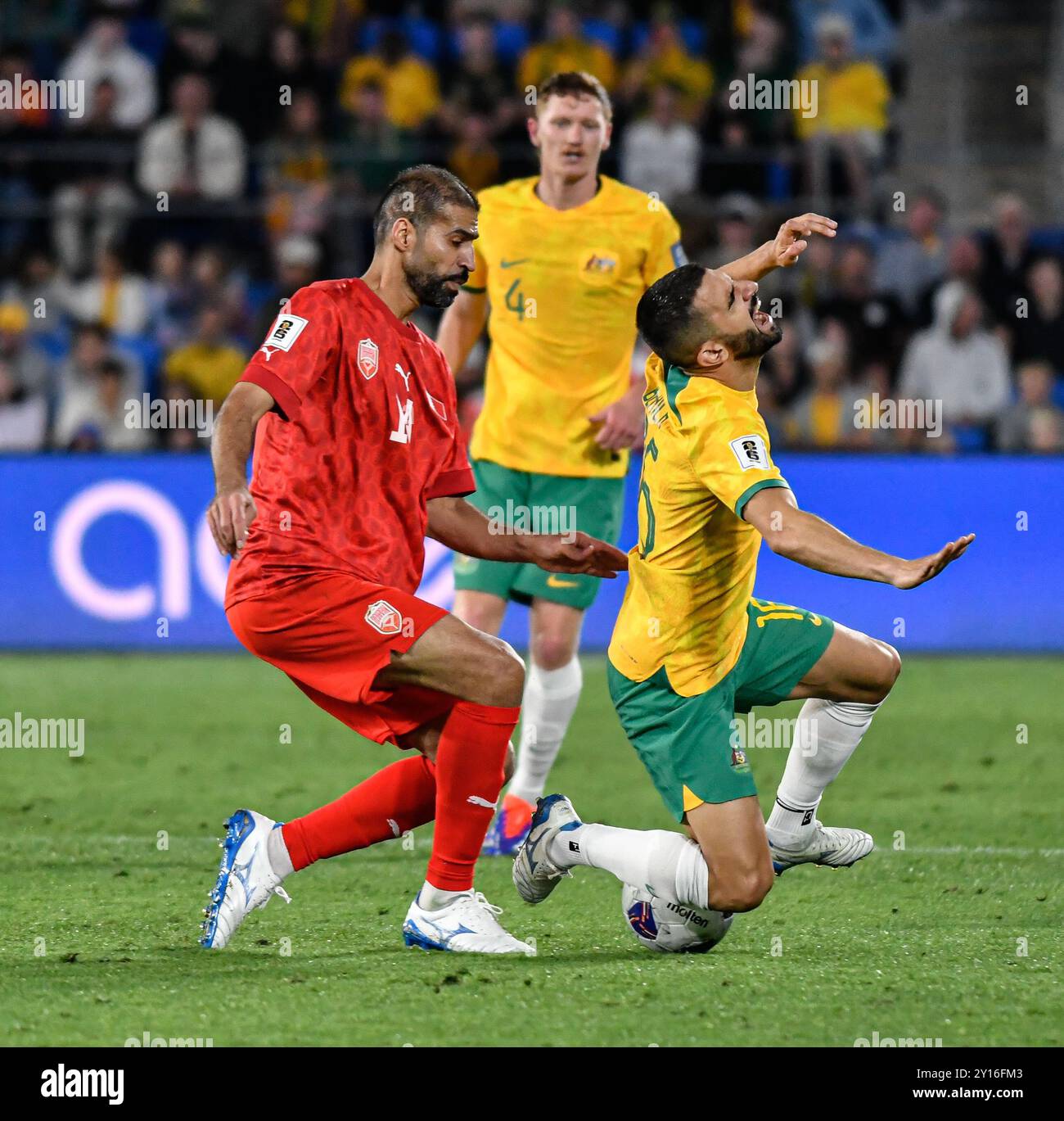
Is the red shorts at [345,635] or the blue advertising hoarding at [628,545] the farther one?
the blue advertising hoarding at [628,545]

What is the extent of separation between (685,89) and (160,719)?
7.80 m

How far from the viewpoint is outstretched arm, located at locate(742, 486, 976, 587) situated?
4.12m

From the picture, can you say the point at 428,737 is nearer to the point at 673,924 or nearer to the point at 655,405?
the point at 673,924

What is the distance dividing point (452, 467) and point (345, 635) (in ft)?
2.45

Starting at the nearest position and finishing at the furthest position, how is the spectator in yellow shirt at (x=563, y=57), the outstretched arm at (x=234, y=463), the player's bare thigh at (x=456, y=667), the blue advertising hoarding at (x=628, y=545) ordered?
the outstretched arm at (x=234, y=463) → the player's bare thigh at (x=456, y=667) → the blue advertising hoarding at (x=628, y=545) → the spectator in yellow shirt at (x=563, y=57)

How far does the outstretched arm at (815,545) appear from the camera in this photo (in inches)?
162

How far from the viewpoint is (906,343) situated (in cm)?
1294

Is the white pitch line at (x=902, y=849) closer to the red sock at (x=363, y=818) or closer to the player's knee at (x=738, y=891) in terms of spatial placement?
the red sock at (x=363, y=818)

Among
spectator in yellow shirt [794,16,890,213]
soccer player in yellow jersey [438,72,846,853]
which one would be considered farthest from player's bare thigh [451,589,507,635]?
spectator in yellow shirt [794,16,890,213]

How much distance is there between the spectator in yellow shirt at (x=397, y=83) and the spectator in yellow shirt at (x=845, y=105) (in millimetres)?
2918

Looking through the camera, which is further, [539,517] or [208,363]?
[208,363]

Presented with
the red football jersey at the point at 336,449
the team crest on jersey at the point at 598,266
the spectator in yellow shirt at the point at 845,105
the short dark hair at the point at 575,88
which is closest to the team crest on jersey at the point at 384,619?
the red football jersey at the point at 336,449

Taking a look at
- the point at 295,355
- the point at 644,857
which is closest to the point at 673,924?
the point at 644,857

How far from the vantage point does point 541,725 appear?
21.7 ft
